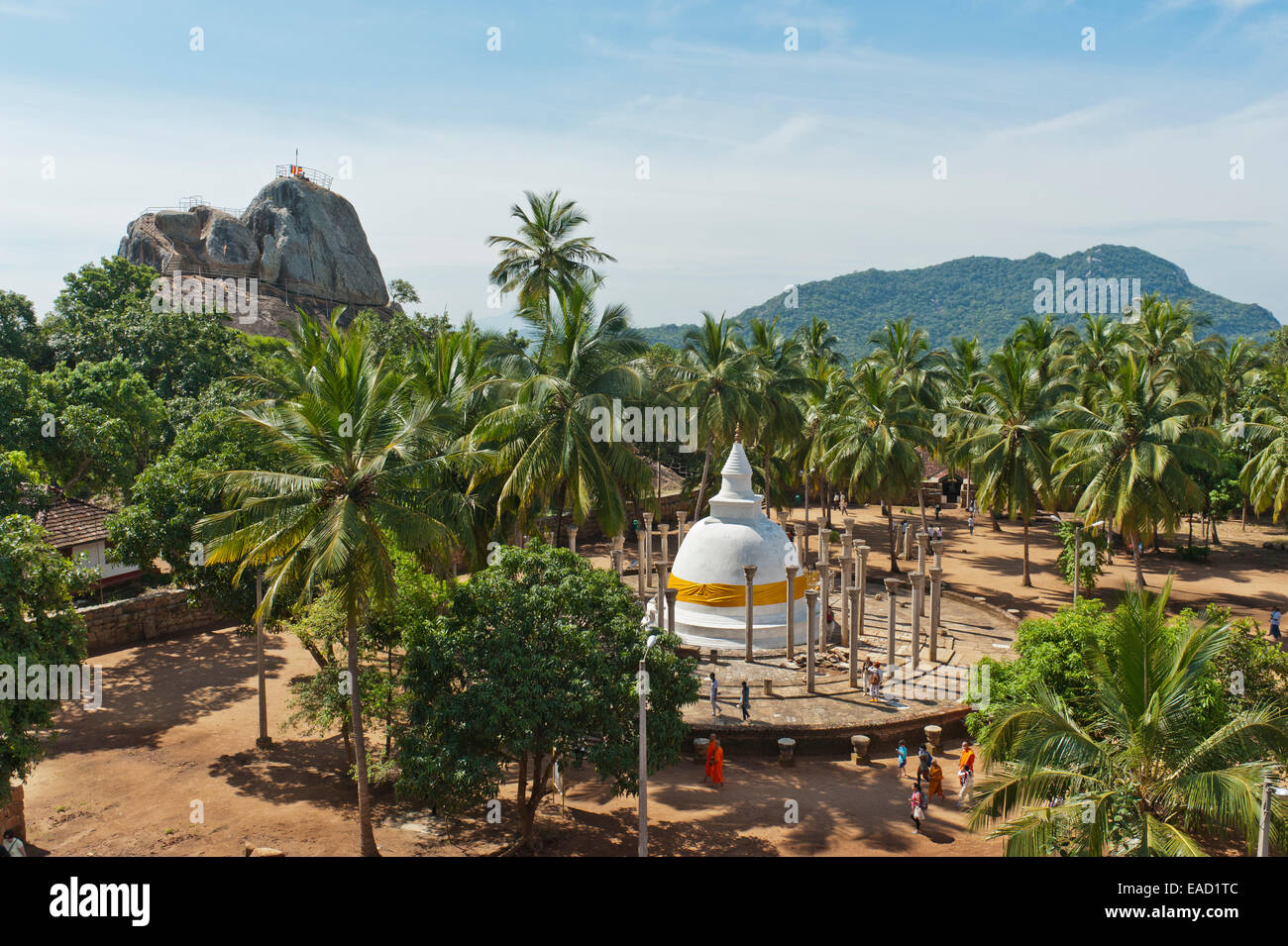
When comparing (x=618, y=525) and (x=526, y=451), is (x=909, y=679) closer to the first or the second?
(x=618, y=525)

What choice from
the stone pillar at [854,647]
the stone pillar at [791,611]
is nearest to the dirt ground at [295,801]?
the stone pillar at [854,647]

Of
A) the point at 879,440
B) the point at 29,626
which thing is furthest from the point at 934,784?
the point at 879,440

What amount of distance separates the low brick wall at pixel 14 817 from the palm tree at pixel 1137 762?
654 inches

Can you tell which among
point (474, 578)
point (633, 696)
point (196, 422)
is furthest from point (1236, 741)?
point (196, 422)

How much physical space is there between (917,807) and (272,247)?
74548 millimetres

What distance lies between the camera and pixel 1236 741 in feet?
36.1

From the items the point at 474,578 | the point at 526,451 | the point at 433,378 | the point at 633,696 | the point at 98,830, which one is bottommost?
the point at 98,830

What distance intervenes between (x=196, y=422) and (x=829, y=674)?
19727mm

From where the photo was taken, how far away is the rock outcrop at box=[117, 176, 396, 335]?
246 ft

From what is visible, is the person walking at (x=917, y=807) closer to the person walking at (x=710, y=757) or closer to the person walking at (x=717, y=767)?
the person walking at (x=717, y=767)

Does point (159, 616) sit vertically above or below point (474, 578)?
below

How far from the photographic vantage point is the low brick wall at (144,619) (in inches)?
1125

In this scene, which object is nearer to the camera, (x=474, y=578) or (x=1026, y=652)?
(x=474, y=578)

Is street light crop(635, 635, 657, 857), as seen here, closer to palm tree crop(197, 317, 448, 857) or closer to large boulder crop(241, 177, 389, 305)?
palm tree crop(197, 317, 448, 857)
